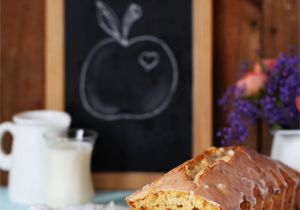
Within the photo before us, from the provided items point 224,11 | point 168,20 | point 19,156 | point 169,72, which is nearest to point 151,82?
point 169,72

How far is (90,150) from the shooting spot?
1590 mm

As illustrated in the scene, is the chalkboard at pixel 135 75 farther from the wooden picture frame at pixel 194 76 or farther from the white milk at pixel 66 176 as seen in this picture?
the white milk at pixel 66 176

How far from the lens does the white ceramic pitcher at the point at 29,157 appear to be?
1611mm

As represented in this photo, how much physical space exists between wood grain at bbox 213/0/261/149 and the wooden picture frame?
7 centimetres

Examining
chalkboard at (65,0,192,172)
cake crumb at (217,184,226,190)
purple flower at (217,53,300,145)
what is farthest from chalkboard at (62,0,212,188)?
cake crumb at (217,184,226,190)

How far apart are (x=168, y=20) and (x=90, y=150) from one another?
0.41 meters

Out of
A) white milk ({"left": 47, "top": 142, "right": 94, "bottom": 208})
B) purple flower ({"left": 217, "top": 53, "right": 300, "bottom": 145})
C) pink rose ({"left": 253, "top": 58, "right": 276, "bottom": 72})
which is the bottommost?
white milk ({"left": 47, "top": 142, "right": 94, "bottom": 208})

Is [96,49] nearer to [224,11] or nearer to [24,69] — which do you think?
[24,69]

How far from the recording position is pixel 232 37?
5.70 ft

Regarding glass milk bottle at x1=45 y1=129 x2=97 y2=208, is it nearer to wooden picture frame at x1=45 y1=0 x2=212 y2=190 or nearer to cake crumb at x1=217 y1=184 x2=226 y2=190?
wooden picture frame at x1=45 y1=0 x2=212 y2=190

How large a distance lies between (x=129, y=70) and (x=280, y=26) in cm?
43

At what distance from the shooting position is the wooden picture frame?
5.52 feet

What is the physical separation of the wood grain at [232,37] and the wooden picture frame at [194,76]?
0.07 m

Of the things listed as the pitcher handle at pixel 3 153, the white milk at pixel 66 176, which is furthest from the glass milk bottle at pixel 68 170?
the pitcher handle at pixel 3 153
